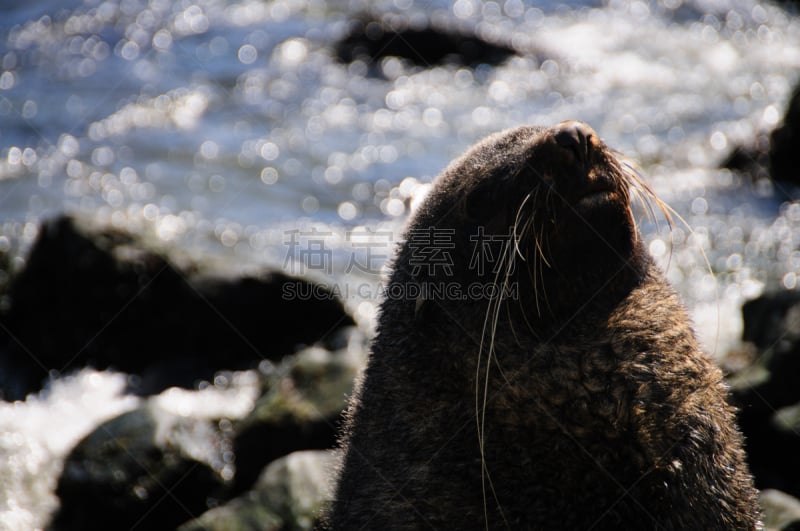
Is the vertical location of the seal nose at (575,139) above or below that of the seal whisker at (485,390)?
above

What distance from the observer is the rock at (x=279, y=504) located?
19.9ft

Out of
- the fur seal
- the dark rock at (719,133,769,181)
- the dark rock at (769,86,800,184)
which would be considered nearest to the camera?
the fur seal

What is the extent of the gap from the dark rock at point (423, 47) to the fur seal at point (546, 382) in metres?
12.6

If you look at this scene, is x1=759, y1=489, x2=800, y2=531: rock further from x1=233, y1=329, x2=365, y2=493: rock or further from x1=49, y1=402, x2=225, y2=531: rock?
x1=49, y1=402, x2=225, y2=531: rock

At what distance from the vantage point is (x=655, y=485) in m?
3.88

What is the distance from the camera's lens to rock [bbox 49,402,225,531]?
655 cm

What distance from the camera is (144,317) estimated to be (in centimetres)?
905

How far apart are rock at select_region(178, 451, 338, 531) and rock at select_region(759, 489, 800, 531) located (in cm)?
267

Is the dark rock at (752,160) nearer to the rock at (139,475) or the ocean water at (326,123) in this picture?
the ocean water at (326,123)

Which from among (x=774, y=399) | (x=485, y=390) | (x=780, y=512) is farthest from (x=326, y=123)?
(x=485, y=390)

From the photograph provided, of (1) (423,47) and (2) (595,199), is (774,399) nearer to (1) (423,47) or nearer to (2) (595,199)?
(2) (595,199)

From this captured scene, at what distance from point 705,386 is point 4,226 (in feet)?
31.1

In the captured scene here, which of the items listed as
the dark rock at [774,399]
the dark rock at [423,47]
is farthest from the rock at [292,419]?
the dark rock at [423,47]

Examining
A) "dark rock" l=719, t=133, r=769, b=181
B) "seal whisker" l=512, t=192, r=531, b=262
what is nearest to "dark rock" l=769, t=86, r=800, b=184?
"dark rock" l=719, t=133, r=769, b=181
